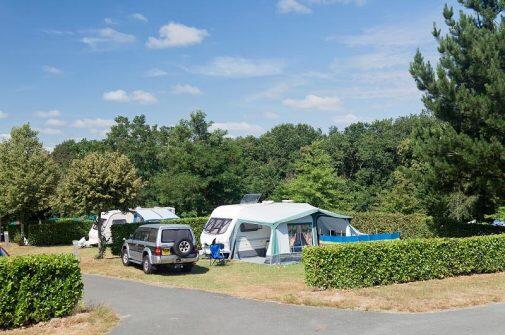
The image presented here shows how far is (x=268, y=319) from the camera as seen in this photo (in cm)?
990

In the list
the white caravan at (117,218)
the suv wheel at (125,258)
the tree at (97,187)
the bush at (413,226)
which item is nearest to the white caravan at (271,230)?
the suv wheel at (125,258)

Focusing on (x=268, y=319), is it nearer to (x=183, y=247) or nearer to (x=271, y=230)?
(x=183, y=247)

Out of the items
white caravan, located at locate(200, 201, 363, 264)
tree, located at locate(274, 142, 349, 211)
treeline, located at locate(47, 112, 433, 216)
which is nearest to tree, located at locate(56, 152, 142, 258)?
treeline, located at locate(47, 112, 433, 216)

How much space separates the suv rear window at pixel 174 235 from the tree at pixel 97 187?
3.94 metres

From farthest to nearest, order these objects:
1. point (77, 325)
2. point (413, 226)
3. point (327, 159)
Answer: point (327, 159), point (413, 226), point (77, 325)

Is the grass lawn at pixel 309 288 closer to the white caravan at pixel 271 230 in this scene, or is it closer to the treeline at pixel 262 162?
the white caravan at pixel 271 230

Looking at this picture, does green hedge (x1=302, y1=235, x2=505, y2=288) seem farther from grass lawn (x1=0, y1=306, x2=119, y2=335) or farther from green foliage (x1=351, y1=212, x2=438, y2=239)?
green foliage (x1=351, y1=212, x2=438, y2=239)

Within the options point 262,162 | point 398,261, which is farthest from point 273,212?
point 262,162

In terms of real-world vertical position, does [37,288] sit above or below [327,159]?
below

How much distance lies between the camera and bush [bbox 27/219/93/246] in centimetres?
2777

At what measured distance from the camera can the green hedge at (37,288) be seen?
9.32 meters

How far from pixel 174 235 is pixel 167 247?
1.82 ft

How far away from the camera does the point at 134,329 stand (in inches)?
361

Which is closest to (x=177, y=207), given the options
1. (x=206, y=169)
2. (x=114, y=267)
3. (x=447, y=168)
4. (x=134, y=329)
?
(x=206, y=169)
